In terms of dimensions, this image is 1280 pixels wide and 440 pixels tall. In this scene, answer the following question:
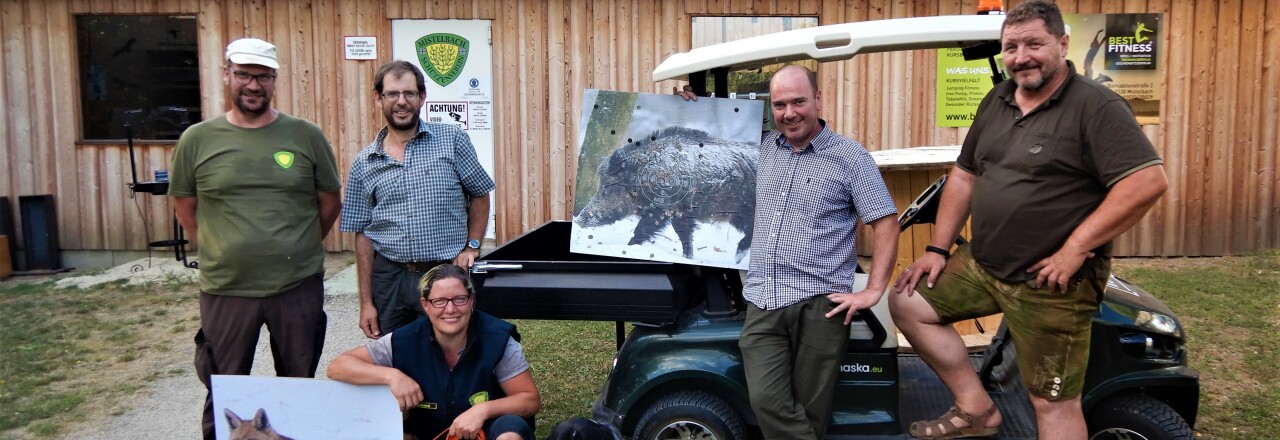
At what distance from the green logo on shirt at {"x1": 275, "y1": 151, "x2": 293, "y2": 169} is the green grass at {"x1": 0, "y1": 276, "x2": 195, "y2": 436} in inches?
90.1

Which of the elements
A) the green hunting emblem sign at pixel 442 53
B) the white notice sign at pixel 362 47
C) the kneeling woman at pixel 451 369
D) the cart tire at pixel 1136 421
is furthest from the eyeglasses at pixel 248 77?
the white notice sign at pixel 362 47

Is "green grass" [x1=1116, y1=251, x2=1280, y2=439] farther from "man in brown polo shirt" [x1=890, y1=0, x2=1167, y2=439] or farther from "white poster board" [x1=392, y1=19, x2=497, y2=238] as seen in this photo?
"white poster board" [x1=392, y1=19, x2=497, y2=238]

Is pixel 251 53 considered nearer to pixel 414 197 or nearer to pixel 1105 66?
pixel 414 197

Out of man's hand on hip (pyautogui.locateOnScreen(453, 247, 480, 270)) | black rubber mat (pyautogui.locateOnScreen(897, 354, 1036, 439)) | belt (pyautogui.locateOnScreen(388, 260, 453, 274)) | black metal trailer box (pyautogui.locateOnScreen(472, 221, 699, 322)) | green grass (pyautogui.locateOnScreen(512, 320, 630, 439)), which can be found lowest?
green grass (pyautogui.locateOnScreen(512, 320, 630, 439))

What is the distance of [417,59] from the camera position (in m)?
9.16

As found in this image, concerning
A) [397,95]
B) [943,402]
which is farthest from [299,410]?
[943,402]

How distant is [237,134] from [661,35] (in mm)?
6002

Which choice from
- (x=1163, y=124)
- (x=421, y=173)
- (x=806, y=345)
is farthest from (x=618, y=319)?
(x=1163, y=124)

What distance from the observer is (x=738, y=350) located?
11.5 ft

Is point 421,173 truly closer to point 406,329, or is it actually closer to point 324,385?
point 406,329

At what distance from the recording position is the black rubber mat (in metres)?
3.60

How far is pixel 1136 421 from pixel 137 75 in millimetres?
9576

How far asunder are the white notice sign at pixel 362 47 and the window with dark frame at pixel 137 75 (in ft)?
5.32

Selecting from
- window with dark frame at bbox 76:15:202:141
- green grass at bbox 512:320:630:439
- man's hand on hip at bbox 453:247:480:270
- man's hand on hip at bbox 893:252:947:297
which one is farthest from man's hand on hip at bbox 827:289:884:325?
window with dark frame at bbox 76:15:202:141
